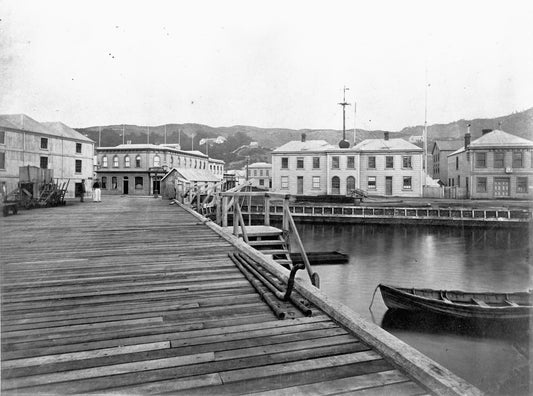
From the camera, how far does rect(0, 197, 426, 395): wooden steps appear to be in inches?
105

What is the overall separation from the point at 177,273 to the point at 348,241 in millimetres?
25112

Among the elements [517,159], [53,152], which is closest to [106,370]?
[53,152]

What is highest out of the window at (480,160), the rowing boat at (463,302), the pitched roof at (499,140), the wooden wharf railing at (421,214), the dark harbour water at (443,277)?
the pitched roof at (499,140)

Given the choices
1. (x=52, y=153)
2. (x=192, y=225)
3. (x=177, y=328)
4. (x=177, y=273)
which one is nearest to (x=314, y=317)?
(x=177, y=328)

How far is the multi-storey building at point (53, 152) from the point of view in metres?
26.4

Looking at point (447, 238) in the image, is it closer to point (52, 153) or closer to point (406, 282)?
point (406, 282)

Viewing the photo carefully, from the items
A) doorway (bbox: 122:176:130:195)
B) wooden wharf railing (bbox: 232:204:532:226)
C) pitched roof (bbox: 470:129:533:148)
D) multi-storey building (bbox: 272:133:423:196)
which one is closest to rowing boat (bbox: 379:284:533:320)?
wooden wharf railing (bbox: 232:204:532:226)

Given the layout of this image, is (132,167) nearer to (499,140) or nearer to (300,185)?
(300,185)

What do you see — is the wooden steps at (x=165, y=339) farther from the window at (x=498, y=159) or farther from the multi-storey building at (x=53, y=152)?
the window at (x=498, y=159)

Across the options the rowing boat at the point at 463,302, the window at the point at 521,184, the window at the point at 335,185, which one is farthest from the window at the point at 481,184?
the rowing boat at the point at 463,302

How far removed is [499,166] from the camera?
41.1m

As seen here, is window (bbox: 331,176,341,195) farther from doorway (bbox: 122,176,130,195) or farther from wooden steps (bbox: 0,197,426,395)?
wooden steps (bbox: 0,197,426,395)

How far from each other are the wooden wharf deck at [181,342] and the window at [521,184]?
43995 millimetres

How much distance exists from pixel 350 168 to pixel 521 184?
59.7 ft
